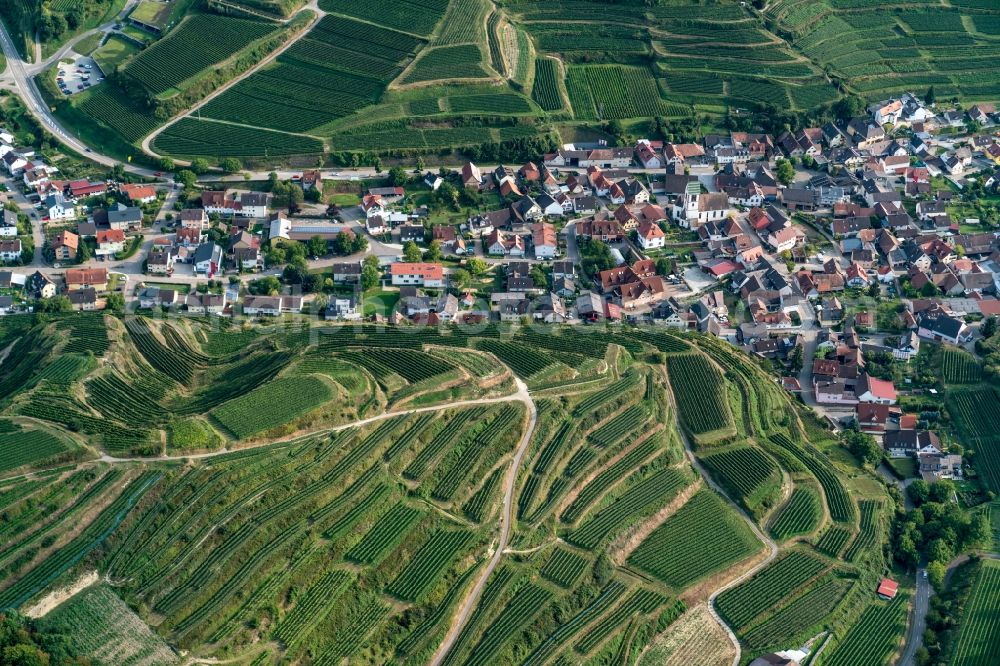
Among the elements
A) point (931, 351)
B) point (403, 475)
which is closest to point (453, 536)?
point (403, 475)

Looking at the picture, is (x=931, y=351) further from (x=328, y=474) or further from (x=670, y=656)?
(x=328, y=474)

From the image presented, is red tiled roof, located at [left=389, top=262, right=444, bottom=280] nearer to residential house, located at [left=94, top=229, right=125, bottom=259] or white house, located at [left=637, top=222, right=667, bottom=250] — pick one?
white house, located at [left=637, top=222, right=667, bottom=250]

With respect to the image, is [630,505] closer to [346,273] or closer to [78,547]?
[78,547]

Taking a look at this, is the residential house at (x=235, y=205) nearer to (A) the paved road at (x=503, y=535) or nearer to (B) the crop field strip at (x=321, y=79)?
(B) the crop field strip at (x=321, y=79)

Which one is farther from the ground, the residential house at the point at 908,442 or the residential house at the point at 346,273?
the residential house at the point at 346,273

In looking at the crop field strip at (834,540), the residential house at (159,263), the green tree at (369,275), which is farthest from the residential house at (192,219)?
the crop field strip at (834,540)

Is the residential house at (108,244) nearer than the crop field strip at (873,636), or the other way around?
the crop field strip at (873,636)

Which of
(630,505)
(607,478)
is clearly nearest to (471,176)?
(607,478)
